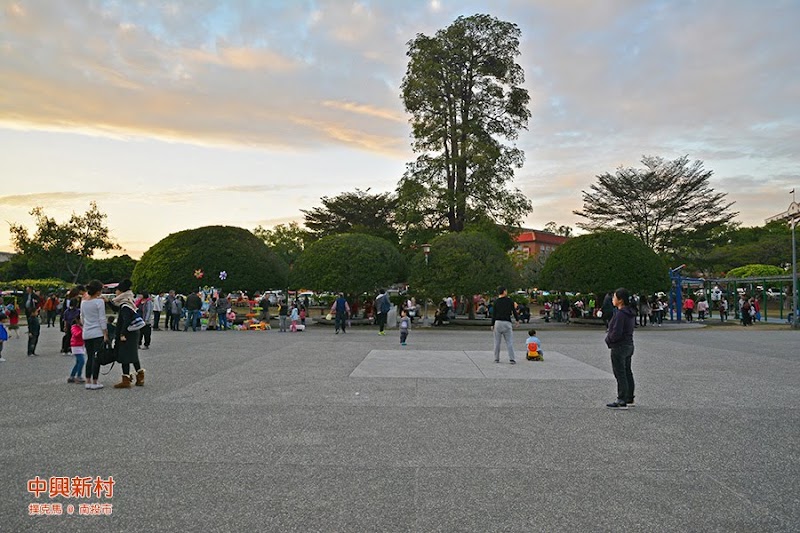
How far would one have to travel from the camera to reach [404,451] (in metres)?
5.72

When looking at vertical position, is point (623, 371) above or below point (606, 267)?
below

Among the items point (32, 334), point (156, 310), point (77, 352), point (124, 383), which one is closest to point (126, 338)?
point (124, 383)

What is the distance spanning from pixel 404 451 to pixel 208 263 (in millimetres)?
26331

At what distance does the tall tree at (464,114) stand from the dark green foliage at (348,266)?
5.35 meters

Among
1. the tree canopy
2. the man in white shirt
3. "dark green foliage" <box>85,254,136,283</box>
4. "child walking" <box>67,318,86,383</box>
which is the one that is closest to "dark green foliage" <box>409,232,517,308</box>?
the tree canopy

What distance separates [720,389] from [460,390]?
14.2 ft

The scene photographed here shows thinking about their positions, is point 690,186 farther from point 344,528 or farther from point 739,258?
point 344,528

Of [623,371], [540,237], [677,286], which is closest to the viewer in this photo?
[623,371]

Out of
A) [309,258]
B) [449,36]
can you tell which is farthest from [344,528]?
[449,36]

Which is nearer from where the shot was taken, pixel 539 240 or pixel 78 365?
pixel 78 365

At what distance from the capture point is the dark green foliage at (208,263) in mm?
29719

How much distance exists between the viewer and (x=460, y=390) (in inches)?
364

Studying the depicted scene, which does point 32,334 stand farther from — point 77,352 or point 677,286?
point 677,286

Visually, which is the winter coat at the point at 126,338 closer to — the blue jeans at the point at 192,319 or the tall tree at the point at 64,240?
the blue jeans at the point at 192,319
